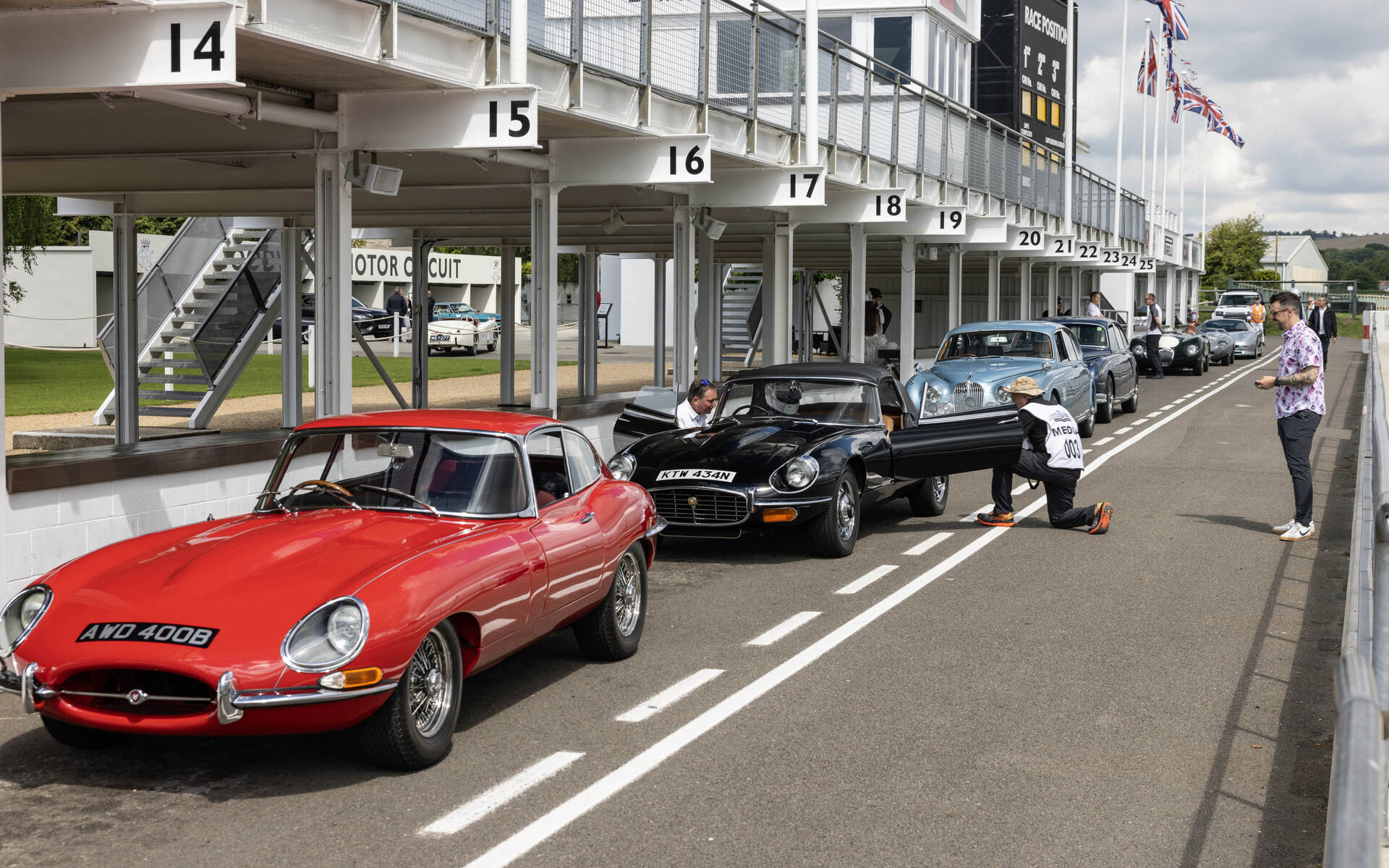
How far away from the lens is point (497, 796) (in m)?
5.32

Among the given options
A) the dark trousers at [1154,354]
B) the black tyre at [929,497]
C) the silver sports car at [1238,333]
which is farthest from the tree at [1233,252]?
the black tyre at [929,497]

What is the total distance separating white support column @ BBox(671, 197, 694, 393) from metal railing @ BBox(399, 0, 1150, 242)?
1.53m

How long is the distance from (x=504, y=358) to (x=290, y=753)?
17.9m

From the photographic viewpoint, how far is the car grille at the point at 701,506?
1027 centimetres

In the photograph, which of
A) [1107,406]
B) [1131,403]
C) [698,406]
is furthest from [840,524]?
[1131,403]

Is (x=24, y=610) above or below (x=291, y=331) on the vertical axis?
below

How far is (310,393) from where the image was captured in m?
27.4

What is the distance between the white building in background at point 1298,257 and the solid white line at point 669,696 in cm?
14144

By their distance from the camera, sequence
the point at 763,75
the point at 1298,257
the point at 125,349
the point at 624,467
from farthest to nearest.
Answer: the point at 1298,257
the point at 763,75
the point at 125,349
the point at 624,467

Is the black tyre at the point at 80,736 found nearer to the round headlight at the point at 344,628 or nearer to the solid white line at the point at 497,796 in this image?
the round headlight at the point at 344,628

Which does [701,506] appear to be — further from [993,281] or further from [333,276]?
[993,281]

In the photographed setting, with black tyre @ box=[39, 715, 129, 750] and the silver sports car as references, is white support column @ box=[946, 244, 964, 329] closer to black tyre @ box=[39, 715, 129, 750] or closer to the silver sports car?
the silver sports car

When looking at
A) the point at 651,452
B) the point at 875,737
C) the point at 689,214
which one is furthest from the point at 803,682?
the point at 689,214

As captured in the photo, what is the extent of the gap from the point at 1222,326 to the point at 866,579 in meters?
37.2
